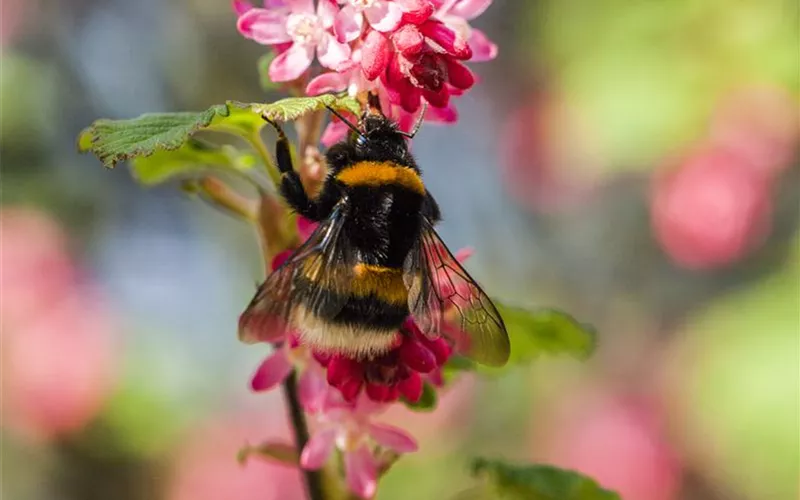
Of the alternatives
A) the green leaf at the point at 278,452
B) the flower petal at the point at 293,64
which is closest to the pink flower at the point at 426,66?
the flower petal at the point at 293,64

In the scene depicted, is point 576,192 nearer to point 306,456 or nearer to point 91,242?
point 91,242

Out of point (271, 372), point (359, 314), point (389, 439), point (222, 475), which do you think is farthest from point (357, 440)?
point (222, 475)

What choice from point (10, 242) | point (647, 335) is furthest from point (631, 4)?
point (10, 242)

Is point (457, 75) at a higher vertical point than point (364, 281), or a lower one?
higher

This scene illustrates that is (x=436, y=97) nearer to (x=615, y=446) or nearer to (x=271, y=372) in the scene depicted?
(x=271, y=372)

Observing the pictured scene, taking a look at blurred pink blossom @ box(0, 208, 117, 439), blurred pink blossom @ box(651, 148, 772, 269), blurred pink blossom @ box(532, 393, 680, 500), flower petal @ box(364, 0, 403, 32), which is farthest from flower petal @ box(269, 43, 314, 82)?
blurred pink blossom @ box(651, 148, 772, 269)

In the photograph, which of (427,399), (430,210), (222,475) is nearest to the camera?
(430,210)
